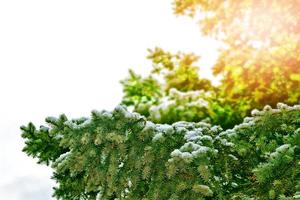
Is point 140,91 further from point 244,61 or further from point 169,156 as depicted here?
point 169,156

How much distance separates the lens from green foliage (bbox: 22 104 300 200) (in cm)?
456

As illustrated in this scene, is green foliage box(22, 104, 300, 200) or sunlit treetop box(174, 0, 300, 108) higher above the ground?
sunlit treetop box(174, 0, 300, 108)

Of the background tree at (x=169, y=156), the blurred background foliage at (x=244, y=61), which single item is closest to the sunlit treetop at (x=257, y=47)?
the blurred background foliage at (x=244, y=61)

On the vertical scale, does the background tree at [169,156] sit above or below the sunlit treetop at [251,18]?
below

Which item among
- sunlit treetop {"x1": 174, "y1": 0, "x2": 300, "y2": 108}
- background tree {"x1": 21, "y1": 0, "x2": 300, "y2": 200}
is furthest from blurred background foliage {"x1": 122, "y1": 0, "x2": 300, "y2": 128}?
background tree {"x1": 21, "y1": 0, "x2": 300, "y2": 200}

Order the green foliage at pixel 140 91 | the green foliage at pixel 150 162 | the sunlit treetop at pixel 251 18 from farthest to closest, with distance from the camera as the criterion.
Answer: the green foliage at pixel 140 91 → the sunlit treetop at pixel 251 18 → the green foliage at pixel 150 162

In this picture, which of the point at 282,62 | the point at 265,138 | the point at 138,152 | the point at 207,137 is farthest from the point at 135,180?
the point at 282,62

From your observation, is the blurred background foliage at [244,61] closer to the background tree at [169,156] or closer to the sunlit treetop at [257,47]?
the sunlit treetop at [257,47]

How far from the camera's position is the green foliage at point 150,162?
4.56m

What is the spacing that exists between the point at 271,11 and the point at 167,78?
10.3ft

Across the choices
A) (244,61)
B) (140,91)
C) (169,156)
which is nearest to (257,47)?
(244,61)

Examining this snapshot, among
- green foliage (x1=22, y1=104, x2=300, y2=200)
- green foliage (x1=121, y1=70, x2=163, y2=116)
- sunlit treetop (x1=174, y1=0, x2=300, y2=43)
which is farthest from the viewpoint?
green foliage (x1=121, y1=70, x2=163, y2=116)

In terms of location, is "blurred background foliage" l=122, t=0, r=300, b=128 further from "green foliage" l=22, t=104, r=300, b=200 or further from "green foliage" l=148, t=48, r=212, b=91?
"green foliage" l=22, t=104, r=300, b=200

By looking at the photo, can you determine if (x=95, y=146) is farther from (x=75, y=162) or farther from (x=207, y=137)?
(x=207, y=137)
